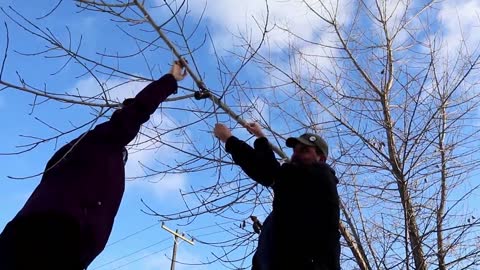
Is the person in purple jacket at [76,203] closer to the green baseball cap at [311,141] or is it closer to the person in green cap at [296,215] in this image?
the person in green cap at [296,215]

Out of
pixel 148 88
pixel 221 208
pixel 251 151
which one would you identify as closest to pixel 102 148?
pixel 148 88

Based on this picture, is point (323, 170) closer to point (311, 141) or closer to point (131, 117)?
point (311, 141)

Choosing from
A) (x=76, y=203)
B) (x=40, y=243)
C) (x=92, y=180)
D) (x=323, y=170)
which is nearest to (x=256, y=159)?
(x=323, y=170)

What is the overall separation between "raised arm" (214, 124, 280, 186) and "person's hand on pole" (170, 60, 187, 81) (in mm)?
452

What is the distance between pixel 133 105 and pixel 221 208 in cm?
230

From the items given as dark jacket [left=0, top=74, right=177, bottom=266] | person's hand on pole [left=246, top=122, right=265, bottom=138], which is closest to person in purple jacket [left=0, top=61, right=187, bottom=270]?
dark jacket [left=0, top=74, right=177, bottom=266]

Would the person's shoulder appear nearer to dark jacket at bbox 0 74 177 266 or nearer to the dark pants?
dark jacket at bbox 0 74 177 266

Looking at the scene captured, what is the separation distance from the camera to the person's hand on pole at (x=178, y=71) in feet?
10.4

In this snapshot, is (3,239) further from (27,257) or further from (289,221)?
(289,221)

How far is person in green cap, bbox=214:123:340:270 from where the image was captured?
2596mm

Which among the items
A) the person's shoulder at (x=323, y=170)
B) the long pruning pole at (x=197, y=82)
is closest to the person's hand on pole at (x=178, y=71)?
the long pruning pole at (x=197, y=82)

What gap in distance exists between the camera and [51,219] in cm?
219

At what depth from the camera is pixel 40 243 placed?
84.4 inches

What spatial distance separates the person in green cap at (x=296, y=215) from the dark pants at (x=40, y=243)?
0.95m
